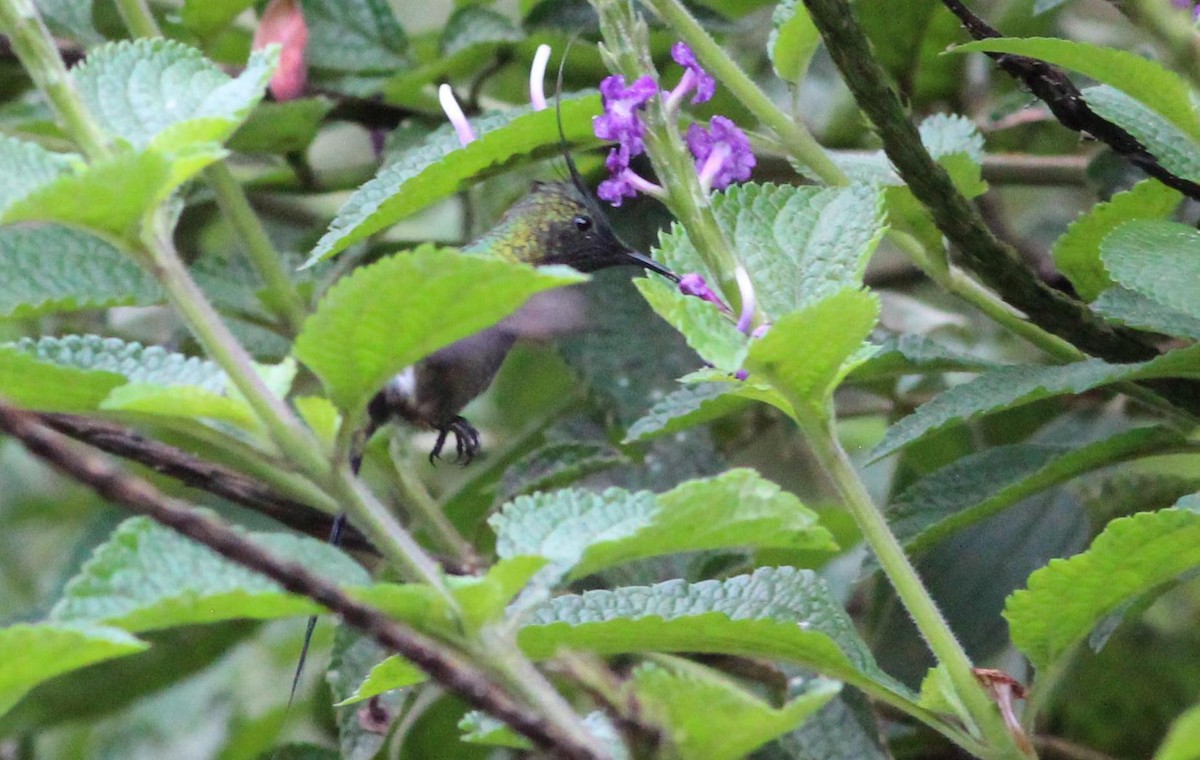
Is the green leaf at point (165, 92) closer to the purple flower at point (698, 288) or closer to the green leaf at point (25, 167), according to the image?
the green leaf at point (25, 167)

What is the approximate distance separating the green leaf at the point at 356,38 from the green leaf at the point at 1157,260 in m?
0.94

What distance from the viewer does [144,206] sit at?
1.90 feet

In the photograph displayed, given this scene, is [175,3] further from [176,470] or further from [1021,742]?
[1021,742]

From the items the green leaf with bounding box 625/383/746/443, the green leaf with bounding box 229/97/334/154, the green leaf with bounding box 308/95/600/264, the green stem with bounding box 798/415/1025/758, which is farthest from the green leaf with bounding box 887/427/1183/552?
the green leaf with bounding box 229/97/334/154

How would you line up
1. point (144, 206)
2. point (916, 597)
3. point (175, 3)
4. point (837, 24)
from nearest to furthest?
point (144, 206) < point (916, 597) < point (837, 24) < point (175, 3)

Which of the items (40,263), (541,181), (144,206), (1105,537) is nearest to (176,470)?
(40,263)

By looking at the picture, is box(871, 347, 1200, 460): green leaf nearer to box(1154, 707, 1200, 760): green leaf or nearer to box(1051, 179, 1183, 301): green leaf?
box(1051, 179, 1183, 301): green leaf

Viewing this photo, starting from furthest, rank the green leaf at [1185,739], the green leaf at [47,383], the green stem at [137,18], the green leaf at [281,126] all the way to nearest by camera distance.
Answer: the green leaf at [281,126]
the green stem at [137,18]
the green leaf at [47,383]
the green leaf at [1185,739]

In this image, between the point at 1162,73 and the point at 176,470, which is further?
the point at 176,470

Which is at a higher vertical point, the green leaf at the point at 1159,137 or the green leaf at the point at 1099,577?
the green leaf at the point at 1159,137

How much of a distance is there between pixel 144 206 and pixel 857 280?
36cm

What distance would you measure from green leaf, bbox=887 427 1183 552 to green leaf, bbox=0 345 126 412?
0.61 m

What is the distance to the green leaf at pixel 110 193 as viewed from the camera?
1.79ft

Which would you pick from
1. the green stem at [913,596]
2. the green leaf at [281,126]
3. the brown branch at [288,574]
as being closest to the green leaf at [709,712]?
the brown branch at [288,574]
